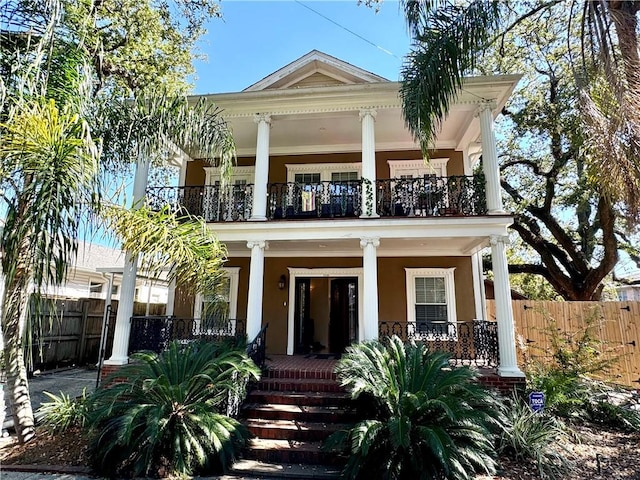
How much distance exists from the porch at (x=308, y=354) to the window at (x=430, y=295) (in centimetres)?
36

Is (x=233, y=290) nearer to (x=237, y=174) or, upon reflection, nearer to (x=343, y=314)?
(x=343, y=314)

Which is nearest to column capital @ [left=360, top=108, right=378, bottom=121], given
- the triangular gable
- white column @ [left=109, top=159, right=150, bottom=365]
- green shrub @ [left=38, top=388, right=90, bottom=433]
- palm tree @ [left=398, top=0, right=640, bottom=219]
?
the triangular gable

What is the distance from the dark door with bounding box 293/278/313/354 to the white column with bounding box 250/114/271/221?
2936 millimetres

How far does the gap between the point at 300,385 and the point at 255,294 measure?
221 cm

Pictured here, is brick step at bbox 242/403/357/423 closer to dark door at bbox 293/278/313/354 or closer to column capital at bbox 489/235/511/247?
dark door at bbox 293/278/313/354

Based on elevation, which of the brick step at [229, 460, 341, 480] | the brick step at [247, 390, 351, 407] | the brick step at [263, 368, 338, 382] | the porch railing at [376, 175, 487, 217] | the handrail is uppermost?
the porch railing at [376, 175, 487, 217]

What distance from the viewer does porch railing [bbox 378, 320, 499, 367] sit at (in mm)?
7582

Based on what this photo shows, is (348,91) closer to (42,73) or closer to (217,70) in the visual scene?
(42,73)

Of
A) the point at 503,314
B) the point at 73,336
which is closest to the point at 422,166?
the point at 503,314

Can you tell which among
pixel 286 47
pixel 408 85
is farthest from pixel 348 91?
pixel 286 47

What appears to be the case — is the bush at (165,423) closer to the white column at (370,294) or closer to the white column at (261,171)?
the white column at (370,294)

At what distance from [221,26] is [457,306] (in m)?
10.6

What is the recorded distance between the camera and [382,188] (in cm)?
886

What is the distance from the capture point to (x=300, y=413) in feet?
19.8
